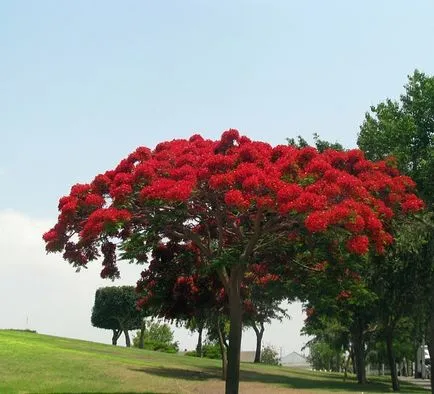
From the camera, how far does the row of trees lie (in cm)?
1727

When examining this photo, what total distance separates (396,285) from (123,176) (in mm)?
14571

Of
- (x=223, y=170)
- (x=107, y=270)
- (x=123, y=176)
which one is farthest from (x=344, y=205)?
(x=107, y=270)

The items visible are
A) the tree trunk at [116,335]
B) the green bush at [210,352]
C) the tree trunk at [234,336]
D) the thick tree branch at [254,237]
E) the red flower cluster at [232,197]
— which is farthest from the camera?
the tree trunk at [116,335]

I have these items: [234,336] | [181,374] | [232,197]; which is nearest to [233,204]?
[232,197]

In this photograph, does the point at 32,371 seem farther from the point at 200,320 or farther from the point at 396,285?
the point at 396,285

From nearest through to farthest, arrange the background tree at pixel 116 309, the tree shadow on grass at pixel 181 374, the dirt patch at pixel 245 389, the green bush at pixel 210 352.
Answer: the dirt patch at pixel 245 389 < the tree shadow on grass at pixel 181 374 < the green bush at pixel 210 352 < the background tree at pixel 116 309

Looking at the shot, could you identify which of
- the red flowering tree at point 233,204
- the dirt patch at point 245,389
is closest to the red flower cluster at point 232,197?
the red flowering tree at point 233,204

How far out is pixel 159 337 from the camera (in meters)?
103

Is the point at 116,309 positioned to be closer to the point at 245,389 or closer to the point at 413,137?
the point at 245,389

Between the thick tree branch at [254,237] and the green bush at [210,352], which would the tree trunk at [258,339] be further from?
the thick tree branch at [254,237]

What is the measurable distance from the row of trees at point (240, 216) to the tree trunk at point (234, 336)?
34 mm

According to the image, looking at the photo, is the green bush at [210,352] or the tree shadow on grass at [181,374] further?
the green bush at [210,352]

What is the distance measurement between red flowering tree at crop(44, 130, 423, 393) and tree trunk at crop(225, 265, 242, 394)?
0.03m

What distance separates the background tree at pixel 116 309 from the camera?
8775 cm
